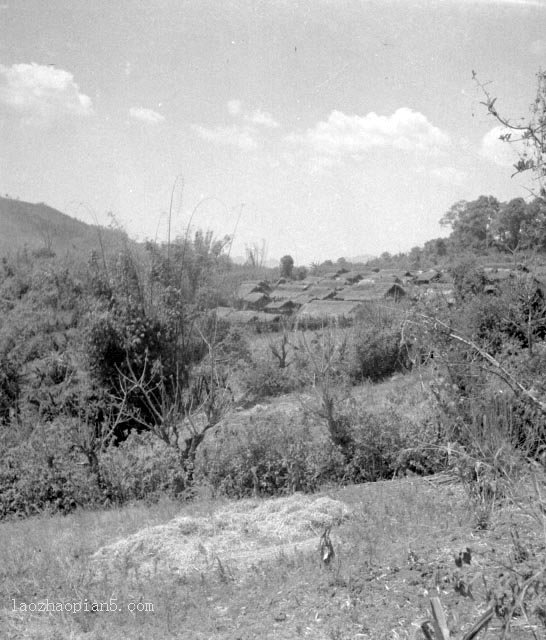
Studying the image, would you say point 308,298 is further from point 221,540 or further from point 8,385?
point 221,540

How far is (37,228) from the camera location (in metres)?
51.2

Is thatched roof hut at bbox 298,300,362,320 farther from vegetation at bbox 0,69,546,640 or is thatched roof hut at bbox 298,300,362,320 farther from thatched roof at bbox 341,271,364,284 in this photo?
thatched roof at bbox 341,271,364,284

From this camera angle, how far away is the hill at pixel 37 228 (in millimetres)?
43344

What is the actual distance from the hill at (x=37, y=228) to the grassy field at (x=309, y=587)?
3564cm

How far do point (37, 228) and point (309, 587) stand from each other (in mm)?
50153

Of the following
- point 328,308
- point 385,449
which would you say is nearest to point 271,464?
point 385,449

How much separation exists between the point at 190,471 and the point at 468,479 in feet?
16.0

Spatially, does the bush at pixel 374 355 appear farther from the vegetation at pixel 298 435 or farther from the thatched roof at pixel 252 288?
the thatched roof at pixel 252 288

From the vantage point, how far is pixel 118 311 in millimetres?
16531

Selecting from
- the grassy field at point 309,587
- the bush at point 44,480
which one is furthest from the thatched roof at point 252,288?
the grassy field at point 309,587

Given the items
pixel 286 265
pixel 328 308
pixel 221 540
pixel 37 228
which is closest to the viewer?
pixel 221 540

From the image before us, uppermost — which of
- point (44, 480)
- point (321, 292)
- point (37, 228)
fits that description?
point (37, 228)

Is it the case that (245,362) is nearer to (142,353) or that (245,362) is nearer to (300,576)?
(142,353)

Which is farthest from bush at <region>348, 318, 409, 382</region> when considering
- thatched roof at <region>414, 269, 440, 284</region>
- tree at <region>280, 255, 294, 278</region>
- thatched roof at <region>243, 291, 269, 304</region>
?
tree at <region>280, 255, 294, 278</region>
